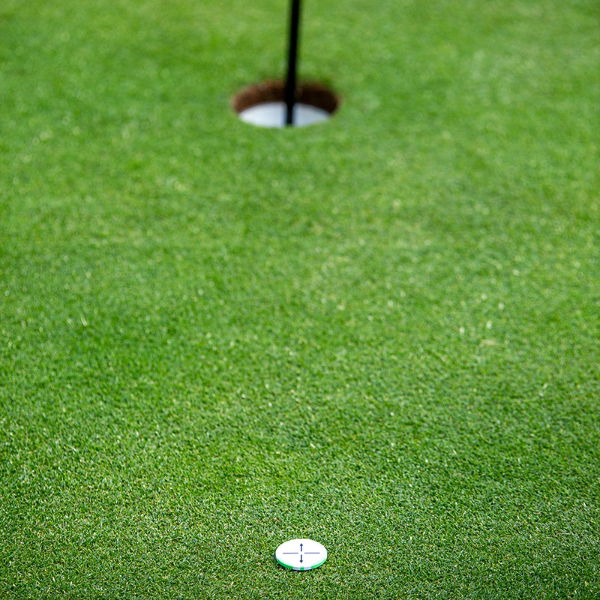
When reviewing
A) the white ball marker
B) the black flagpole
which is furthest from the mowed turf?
the black flagpole

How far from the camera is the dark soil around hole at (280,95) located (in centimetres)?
425

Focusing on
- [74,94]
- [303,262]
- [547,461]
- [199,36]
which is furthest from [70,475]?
[199,36]

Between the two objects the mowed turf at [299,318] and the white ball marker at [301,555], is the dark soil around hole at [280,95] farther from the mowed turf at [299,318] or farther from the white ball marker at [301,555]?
the white ball marker at [301,555]

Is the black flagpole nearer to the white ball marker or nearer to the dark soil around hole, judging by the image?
the dark soil around hole

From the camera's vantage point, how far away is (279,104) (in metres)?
4.40

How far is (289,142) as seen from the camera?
12.7 ft

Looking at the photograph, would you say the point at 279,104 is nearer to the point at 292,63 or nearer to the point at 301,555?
the point at 292,63

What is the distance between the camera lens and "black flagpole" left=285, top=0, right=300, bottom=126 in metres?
3.80

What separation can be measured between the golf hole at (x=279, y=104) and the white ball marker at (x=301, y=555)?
253 centimetres

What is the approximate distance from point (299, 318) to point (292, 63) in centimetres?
156

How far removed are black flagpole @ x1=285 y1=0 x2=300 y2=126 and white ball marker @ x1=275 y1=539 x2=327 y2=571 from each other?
2443 millimetres

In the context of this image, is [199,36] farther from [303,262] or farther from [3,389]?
[3,389]

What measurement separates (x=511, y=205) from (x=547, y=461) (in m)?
1.37

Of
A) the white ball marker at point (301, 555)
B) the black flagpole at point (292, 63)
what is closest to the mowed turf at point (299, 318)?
the white ball marker at point (301, 555)
